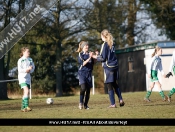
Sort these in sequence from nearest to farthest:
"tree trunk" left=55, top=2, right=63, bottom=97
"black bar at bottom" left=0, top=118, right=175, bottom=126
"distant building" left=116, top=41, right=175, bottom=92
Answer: "black bar at bottom" left=0, top=118, right=175, bottom=126, "distant building" left=116, top=41, right=175, bottom=92, "tree trunk" left=55, top=2, right=63, bottom=97

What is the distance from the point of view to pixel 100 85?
5012 centimetres

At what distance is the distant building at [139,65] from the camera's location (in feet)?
112

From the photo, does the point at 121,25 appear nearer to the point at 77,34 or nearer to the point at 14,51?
the point at 77,34

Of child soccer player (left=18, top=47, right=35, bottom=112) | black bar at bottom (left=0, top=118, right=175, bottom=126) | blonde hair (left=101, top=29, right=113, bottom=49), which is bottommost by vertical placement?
black bar at bottom (left=0, top=118, right=175, bottom=126)

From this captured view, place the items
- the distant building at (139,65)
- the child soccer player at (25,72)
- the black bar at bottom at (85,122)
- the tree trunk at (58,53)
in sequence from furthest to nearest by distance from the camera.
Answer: the tree trunk at (58,53)
the distant building at (139,65)
the child soccer player at (25,72)
the black bar at bottom at (85,122)

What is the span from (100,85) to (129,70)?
1174cm

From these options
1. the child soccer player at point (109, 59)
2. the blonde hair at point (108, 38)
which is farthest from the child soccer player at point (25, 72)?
the blonde hair at point (108, 38)

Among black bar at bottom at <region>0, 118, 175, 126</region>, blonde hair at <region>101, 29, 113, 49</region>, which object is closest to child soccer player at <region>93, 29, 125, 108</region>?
blonde hair at <region>101, 29, 113, 49</region>

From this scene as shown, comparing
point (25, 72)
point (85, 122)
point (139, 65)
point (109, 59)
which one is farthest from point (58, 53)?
point (85, 122)

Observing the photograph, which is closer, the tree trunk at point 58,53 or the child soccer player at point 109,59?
the child soccer player at point 109,59

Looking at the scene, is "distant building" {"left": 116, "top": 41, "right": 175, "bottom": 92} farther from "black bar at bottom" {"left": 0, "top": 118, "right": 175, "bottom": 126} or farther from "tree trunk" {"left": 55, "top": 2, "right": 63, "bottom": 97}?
"black bar at bottom" {"left": 0, "top": 118, "right": 175, "bottom": 126}

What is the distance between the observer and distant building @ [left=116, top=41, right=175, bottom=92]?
34.0 metres

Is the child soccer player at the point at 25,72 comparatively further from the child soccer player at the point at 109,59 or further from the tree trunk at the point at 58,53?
the tree trunk at the point at 58,53

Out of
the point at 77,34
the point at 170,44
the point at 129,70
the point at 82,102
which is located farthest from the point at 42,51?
the point at 82,102
